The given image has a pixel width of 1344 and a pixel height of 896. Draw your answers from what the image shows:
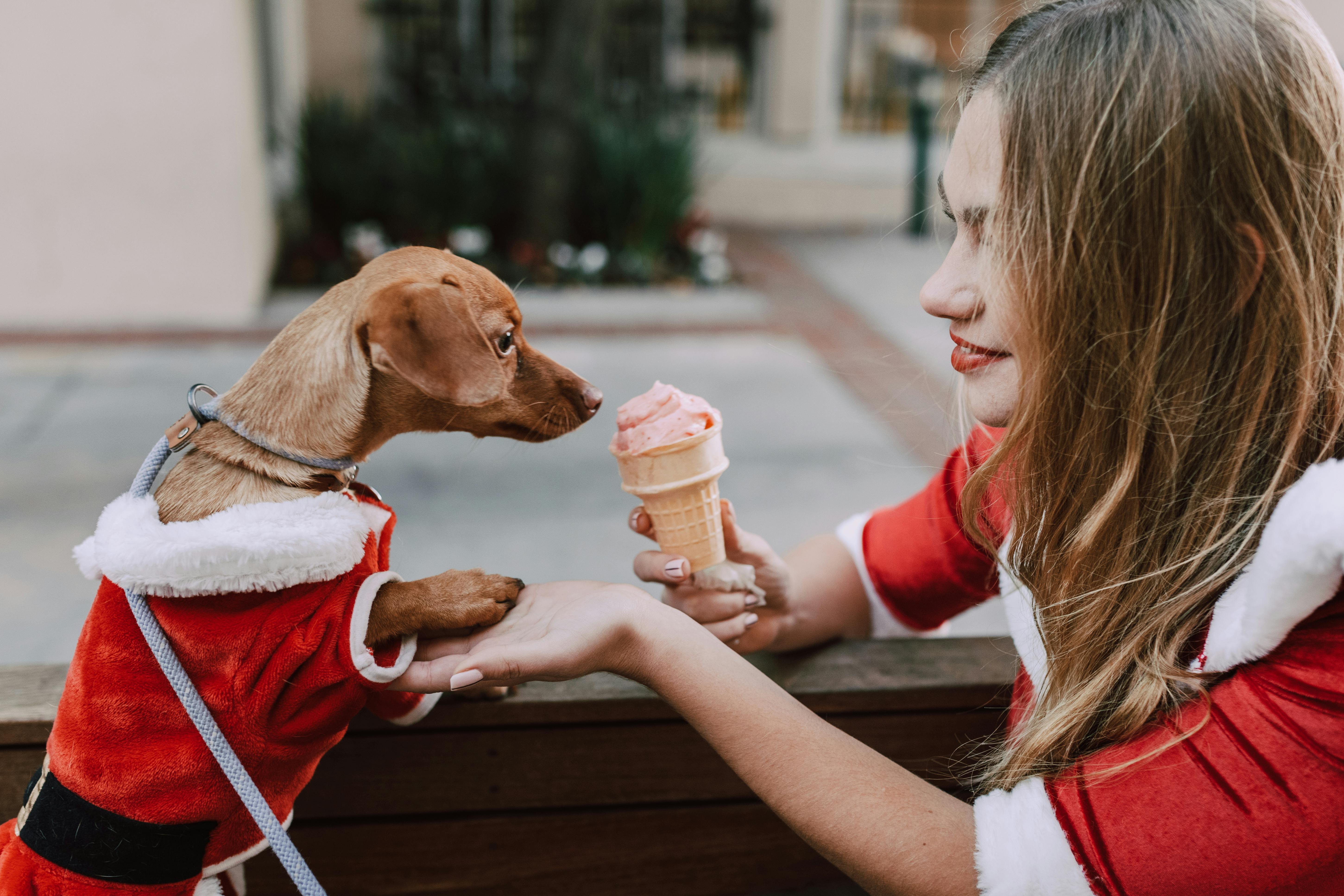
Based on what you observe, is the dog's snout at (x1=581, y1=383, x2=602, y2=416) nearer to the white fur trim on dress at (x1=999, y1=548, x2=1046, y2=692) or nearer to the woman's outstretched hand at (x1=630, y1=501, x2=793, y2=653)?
the woman's outstretched hand at (x1=630, y1=501, x2=793, y2=653)

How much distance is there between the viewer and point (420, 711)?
4.49 feet

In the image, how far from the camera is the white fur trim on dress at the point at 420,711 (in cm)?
136

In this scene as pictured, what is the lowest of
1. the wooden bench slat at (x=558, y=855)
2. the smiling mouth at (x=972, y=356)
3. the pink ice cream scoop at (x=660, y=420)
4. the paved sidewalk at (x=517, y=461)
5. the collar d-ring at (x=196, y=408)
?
the paved sidewalk at (x=517, y=461)

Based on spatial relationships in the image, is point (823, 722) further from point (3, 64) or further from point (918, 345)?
point (3, 64)

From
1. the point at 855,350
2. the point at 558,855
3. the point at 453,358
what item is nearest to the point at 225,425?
the point at 453,358

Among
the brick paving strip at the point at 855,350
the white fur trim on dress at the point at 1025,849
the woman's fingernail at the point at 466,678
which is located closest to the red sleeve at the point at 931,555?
the white fur trim on dress at the point at 1025,849

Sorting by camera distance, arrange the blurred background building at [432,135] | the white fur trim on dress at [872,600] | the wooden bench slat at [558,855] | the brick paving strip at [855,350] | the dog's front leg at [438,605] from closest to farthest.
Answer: the dog's front leg at [438,605] < the wooden bench slat at [558,855] < the white fur trim on dress at [872,600] < the brick paving strip at [855,350] < the blurred background building at [432,135]

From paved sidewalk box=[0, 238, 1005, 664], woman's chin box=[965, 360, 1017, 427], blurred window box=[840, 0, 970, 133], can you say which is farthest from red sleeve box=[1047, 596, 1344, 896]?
blurred window box=[840, 0, 970, 133]

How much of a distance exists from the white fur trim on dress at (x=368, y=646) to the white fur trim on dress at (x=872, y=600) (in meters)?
0.79

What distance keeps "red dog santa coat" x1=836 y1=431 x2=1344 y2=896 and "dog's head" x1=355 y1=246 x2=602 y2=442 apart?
76cm

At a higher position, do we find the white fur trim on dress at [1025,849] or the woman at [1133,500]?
the woman at [1133,500]

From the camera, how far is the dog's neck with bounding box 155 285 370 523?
1.21 meters

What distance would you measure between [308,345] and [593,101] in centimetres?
734

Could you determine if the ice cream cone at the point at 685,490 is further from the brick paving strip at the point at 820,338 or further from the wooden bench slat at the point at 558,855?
the brick paving strip at the point at 820,338
